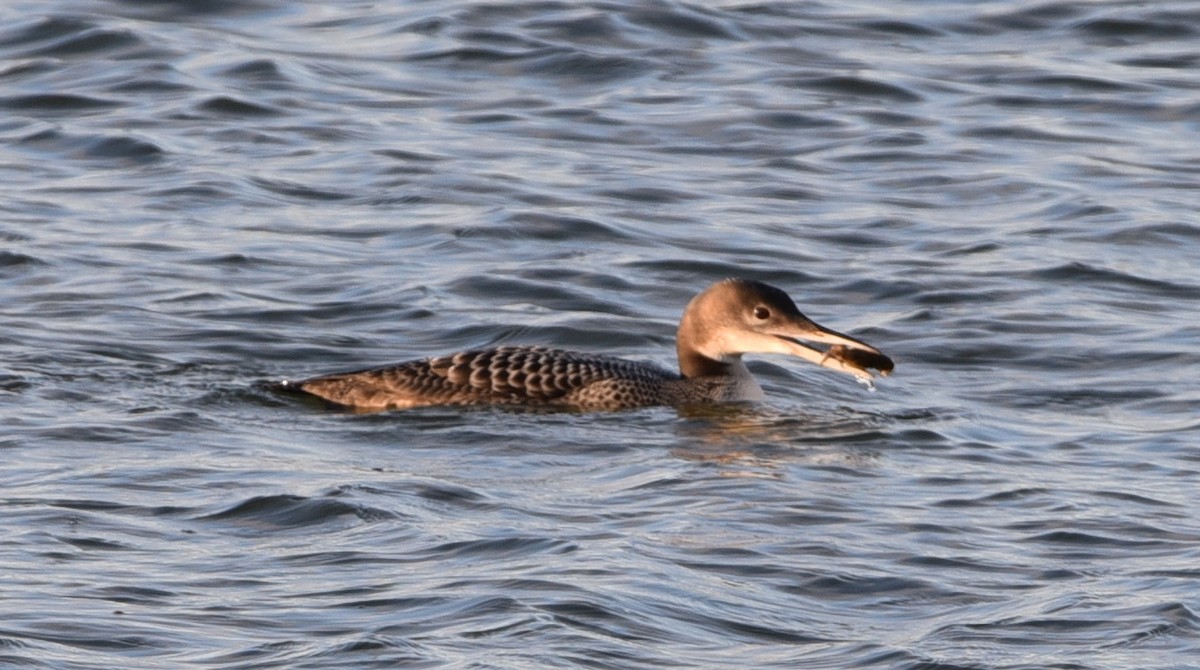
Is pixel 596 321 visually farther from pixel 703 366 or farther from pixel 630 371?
pixel 630 371

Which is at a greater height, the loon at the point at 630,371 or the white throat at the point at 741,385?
the loon at the point at 630,371

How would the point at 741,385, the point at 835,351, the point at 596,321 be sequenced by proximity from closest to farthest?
the point at 835,351 < the point at 741,385 < the point at 596,321

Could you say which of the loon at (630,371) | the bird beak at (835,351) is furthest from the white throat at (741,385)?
the bird beak at (835,351)

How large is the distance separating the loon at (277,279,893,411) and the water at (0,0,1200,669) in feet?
0.53

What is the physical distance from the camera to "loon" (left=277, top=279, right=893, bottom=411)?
10172 mm

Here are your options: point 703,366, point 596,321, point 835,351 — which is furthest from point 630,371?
point 596,321

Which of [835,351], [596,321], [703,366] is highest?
[835,351]

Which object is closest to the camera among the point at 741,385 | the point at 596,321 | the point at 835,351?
the point at 835,351

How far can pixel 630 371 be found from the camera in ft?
34.5

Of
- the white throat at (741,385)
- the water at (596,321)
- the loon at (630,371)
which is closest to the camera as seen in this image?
the water at (596,321)

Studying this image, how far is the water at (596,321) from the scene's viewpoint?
7113 mm

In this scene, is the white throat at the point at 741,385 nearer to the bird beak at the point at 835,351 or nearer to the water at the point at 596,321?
the water at the point at 596,321

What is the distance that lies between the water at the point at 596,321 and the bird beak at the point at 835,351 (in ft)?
0.67

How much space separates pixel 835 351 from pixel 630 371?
85 cm
